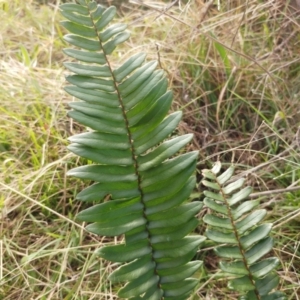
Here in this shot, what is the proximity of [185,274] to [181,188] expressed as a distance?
0.15 m

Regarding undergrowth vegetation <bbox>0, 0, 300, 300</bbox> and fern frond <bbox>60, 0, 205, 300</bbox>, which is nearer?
fern frond <bbox>60, 0, 205, 300</bbox>

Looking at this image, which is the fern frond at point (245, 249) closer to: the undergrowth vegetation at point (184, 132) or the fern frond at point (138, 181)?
the fern frond at point (138, 181)

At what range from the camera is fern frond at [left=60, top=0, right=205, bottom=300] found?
2.92 ft

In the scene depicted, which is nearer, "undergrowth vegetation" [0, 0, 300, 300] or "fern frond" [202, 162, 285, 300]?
"fern frond" [202, 162, 285, 300]

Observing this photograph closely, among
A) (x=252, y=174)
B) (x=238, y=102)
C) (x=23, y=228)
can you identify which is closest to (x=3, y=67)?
(x=23, y=228)

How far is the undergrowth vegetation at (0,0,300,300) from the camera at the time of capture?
4.06 feet

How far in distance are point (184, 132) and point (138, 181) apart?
0.60 m

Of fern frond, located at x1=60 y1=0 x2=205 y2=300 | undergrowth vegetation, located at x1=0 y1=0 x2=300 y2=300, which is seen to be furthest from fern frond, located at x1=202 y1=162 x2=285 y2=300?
undergrowth vegetation, located at x1=0 y1=0 x2=300 y2=300

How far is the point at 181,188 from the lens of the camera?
90 cm

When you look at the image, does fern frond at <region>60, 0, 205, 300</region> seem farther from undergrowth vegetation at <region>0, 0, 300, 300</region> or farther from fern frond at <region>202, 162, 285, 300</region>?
undergrowth vegetation at <region>0, 0, 300, 300</region>

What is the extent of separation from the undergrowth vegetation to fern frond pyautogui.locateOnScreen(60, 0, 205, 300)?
258 millimetres

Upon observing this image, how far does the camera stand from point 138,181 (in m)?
0.90

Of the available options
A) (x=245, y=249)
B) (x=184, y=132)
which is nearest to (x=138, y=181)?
(x=245, y=249)

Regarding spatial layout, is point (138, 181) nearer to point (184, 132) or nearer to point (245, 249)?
point (245, 249)
